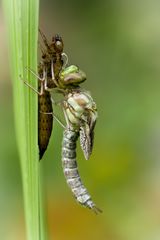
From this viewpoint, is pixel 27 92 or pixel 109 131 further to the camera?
pixel 109 131

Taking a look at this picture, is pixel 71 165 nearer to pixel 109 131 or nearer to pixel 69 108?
pixel 69 108

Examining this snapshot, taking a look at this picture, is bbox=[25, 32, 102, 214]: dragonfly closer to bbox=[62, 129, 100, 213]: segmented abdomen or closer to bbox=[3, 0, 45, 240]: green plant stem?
bbox=[62, 129, 100, 213]: segmented abdomen

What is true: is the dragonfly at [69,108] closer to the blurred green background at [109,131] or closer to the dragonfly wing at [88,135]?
the dragonfly wing at [88,135]

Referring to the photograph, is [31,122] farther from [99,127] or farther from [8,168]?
[99,127]

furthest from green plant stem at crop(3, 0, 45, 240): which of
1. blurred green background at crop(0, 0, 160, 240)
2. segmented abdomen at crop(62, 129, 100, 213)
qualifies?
blurred green background at crop(0, 0, 160, 240)

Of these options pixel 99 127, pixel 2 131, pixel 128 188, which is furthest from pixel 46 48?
pixel 128 188

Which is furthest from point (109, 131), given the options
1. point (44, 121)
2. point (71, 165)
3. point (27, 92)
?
point (27, 92)
